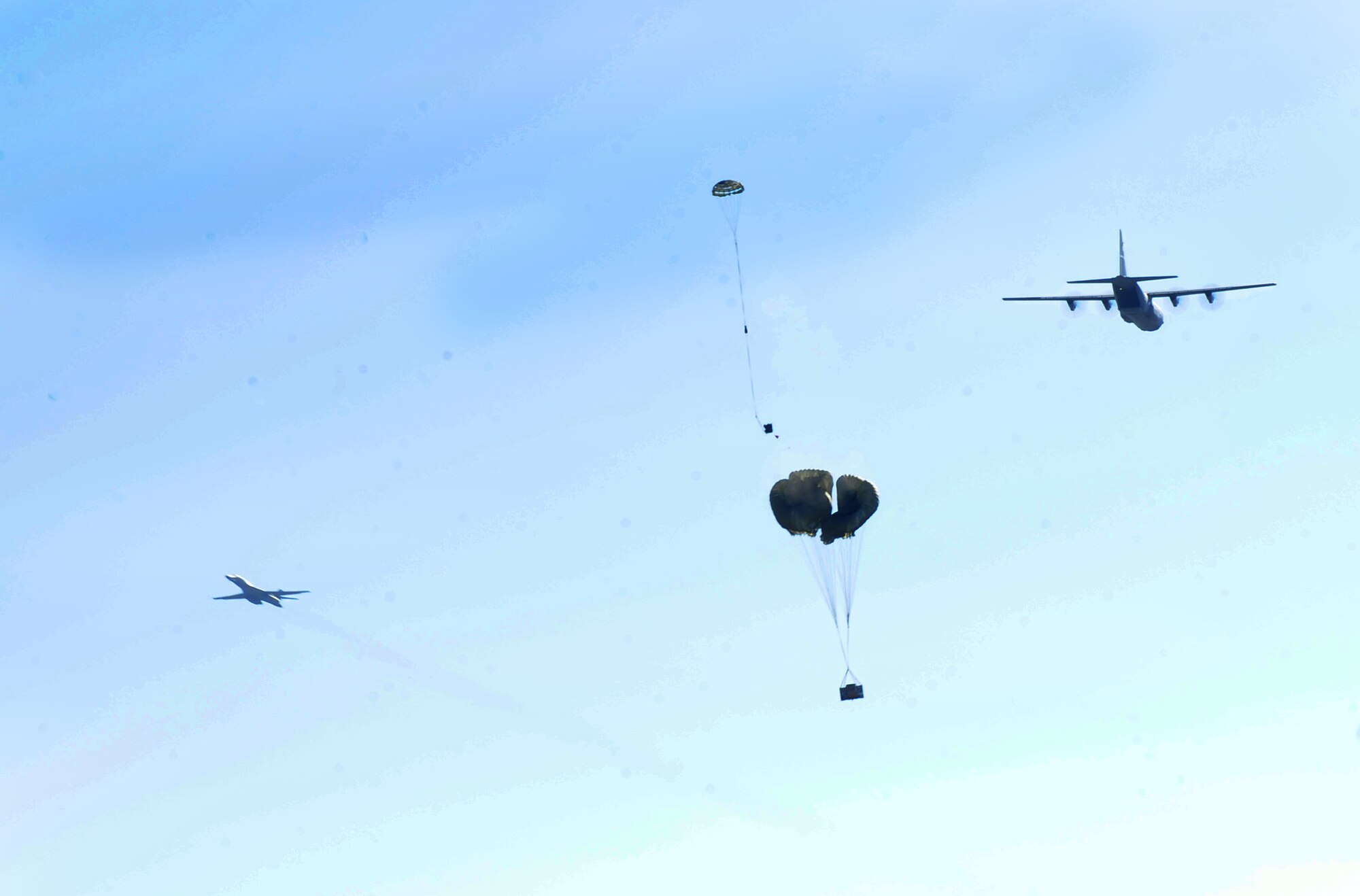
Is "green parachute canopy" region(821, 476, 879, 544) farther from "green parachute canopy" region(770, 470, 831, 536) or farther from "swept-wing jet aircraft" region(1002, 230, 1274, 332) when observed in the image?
"swept-wing jet aircraft" region(1002, 230, 1274, 332)

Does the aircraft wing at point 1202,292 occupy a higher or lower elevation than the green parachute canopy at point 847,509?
higher

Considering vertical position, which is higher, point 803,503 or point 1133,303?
point 1133,303

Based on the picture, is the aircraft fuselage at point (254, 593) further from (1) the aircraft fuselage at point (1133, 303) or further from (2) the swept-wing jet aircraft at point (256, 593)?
(1) the aircraft fuselage at point (1133, 303)

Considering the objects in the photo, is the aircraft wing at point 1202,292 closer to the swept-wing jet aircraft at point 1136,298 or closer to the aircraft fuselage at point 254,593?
the swept-wing jet aircraft at point 1136,298

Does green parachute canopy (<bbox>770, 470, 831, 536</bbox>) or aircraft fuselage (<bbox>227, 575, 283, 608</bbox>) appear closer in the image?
green parachute canopy (<bbox>770, 470, 831, 536</bbox>)

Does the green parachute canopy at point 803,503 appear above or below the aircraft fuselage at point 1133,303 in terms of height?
below

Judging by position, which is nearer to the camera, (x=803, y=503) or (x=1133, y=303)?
(x=803, y=503)

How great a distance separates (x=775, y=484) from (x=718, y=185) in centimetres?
1840

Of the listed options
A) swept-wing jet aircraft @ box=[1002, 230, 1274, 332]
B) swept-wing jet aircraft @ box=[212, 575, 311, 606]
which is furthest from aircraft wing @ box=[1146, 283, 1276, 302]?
swept-wing jet aircraft @ box=[212, 575, 311, 606]

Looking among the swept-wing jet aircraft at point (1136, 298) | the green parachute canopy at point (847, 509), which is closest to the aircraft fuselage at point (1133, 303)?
the swept-wing jet aircraft at point (1136, 298)

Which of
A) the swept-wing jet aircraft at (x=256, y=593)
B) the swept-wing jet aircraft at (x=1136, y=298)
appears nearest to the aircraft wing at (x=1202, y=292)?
the swept-wing jet aircraft at (x=1136, y=298)

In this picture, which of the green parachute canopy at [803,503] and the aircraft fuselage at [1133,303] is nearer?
the green parachute canopy at [803,503]

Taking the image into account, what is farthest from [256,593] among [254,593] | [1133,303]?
[1133,303]

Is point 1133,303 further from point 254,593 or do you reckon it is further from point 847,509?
point 254,593
